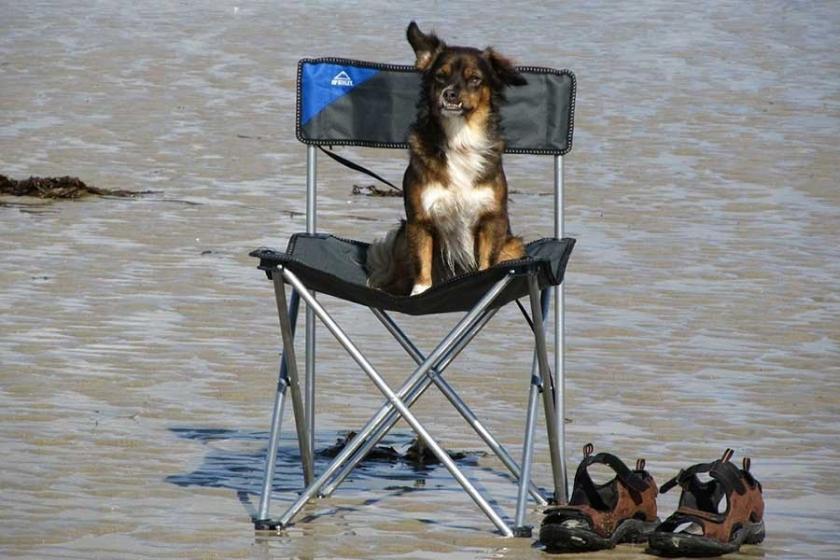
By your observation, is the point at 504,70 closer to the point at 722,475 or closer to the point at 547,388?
the point at 547,388

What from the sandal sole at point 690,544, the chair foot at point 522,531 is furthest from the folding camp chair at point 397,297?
the sandal sole at point 690,544

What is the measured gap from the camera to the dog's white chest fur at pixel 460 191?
225 inches

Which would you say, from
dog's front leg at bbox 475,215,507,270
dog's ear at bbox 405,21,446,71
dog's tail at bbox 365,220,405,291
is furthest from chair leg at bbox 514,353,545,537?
dog's ear at bbox 405,21,446,71

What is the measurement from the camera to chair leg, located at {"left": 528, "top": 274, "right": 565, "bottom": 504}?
5.11 meters

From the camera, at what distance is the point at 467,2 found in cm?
2303

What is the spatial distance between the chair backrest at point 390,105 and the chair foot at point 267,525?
51.4 inches

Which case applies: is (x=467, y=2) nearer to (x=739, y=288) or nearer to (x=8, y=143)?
(x=8, y=143)

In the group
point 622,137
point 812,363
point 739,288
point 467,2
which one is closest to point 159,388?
point 812,363

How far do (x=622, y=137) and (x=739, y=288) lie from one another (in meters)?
4.98

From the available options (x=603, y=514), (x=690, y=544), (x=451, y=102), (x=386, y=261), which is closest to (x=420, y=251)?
(x=386, y=261)

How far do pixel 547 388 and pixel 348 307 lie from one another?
336 cm

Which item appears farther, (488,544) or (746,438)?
(746,438)

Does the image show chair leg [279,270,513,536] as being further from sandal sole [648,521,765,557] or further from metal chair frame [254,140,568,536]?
sandal sole [648,521,765,557]

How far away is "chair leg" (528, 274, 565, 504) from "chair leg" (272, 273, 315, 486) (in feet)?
2.30
